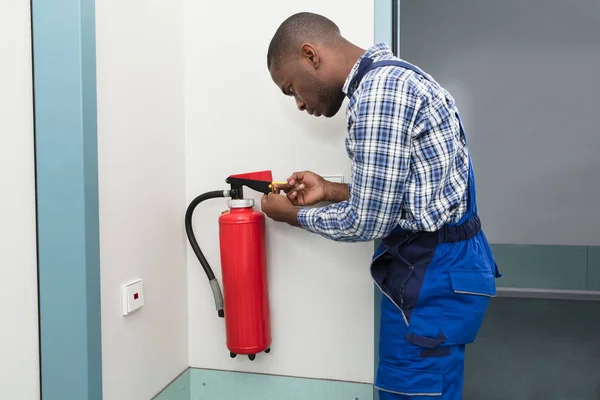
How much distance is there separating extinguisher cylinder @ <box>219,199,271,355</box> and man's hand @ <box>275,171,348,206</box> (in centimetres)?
15

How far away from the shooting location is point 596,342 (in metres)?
2.72

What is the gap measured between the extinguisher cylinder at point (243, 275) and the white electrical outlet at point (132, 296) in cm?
23

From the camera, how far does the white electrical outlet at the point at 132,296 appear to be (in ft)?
3.97

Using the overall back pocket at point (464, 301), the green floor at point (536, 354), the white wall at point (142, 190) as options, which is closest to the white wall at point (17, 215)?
the white wall at point (142, 190)

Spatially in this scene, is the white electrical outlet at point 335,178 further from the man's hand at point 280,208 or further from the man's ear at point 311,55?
the man's ear at point 311,55

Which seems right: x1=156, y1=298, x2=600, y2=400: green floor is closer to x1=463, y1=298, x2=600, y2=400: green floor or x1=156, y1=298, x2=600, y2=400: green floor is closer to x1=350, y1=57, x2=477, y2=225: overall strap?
x1=463, y1=298, x2=600, y2=400: green floor

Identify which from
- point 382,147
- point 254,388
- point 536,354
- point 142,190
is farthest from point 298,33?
point 536,354

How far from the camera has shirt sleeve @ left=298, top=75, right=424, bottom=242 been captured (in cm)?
93

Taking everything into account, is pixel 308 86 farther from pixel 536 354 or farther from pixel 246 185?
pixel 536 354

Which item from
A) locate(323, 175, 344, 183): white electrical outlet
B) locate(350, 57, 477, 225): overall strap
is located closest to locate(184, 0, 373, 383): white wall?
locate(323, 175, 344, 183): white electrical outlet

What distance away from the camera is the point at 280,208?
1.23 m

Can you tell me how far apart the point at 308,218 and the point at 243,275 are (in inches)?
12.0

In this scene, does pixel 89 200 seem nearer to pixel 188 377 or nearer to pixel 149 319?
pixel 149 319

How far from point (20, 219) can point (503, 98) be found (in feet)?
11.9
